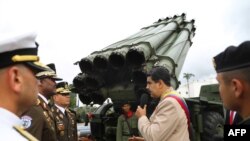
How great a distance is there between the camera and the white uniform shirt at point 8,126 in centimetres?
113

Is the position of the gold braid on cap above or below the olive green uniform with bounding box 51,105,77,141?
above

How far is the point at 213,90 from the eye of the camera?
27.6ft

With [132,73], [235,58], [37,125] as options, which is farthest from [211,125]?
[235,58]

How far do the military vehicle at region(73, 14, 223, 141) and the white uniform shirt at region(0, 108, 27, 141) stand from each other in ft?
13.8

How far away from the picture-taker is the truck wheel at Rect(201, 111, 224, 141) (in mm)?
6832

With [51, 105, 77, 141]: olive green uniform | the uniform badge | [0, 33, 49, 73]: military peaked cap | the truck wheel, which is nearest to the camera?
[0, 33, 49, 73]: military peaked cap

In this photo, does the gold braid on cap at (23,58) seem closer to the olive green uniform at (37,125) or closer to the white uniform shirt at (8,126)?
the white uniform shirt at (8,126)

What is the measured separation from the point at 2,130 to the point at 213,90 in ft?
25.3

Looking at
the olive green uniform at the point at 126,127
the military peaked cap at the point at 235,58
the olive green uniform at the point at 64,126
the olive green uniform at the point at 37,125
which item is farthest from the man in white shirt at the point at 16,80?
the olive green uniform at the point at 126,127

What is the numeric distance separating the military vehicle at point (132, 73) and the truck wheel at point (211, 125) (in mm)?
20

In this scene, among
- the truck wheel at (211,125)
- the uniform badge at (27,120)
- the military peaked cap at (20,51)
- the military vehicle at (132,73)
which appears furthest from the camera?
the truck wheel at (211,125)

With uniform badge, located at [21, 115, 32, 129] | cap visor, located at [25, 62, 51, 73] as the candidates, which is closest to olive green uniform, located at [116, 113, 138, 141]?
uniform badge, located at [21, 115, 32, 129]

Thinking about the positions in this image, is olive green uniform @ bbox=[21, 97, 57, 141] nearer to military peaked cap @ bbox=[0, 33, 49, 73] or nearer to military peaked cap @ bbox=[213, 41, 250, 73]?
military peaked cap @ bbox=[0, 33, 49, 73]

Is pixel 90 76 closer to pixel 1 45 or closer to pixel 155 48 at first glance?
pixel 155 48
